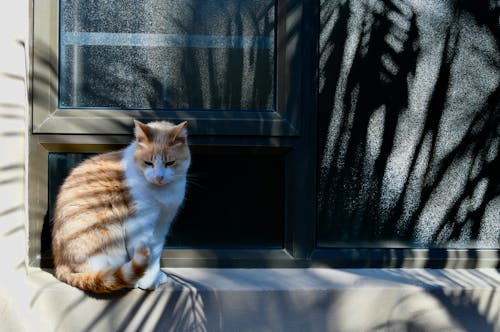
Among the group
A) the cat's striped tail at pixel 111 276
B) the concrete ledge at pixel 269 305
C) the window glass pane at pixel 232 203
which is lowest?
the concrete ledge at pixel 269 305

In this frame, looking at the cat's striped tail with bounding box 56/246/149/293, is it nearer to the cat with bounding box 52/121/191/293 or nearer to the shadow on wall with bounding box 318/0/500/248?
the cat with bounding box 52/121/191/293

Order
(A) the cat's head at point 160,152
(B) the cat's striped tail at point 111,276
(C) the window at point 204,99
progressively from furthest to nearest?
(C) the window at point 204,99 → (A) the cat's head at point 160,152 → (B) the cat's striped tail at point 111,276

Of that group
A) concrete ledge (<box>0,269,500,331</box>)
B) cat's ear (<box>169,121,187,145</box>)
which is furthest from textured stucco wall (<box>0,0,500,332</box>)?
cat's ear (<box>169,121,187,145</box>)

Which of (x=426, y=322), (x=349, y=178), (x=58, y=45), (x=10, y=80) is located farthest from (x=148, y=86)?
(x=426, y=322)

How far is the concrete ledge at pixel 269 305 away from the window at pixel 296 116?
23 centimetres

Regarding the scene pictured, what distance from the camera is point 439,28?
2.66 metres

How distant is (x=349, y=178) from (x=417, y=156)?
0.33 m

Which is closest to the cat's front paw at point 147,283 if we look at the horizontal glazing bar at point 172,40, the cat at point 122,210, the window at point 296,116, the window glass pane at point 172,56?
the cat at point 122,210

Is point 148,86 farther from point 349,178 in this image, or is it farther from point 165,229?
point 349,178

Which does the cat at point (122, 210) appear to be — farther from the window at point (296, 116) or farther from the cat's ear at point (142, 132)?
the window at point (296, 116)

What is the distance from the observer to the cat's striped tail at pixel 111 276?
2055 millimetres

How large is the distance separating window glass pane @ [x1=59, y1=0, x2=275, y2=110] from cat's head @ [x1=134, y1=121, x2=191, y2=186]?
0.35 meters

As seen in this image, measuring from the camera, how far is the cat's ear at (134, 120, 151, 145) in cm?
223

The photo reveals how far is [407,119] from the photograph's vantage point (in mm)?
2670
